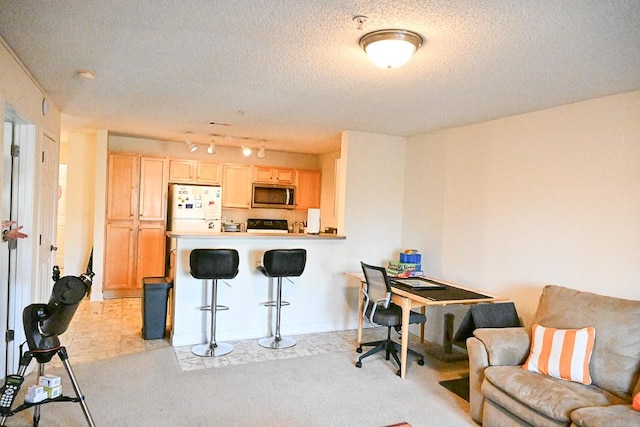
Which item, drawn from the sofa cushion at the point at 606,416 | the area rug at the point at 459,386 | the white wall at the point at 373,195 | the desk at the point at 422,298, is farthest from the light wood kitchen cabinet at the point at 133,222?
the sofa cushion at the point at 606,416

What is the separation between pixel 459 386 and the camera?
3.47m

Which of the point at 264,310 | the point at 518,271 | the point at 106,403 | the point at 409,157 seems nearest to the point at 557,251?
the point at 518,271

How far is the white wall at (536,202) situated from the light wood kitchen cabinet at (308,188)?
8.23 ft

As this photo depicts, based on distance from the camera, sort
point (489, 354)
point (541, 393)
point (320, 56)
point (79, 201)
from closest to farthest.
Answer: point (541, 393) < point (320, 56) < point (489, 354) < point (79, 201)

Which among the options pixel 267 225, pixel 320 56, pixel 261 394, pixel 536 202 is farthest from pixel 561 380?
pixel 267 225

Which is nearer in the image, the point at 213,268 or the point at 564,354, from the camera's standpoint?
the point at 564,354

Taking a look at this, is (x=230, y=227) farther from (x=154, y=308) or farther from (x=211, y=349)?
(x=211, y=349)

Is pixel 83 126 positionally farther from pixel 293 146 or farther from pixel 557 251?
pixel 557 251

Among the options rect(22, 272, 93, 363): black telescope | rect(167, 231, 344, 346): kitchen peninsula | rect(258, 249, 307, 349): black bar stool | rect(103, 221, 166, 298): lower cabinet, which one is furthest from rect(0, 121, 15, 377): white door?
rect(103, 221, 166, 298): lower cabinet

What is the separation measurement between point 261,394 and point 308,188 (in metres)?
4.35

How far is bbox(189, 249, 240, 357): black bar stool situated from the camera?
393cm

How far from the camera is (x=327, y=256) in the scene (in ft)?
16.2

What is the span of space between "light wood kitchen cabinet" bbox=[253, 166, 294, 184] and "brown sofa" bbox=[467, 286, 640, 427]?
4574mm

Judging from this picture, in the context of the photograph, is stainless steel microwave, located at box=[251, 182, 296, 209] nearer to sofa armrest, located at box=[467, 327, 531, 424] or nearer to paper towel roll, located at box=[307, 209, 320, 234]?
paper towel roll, located at box=[307, 209, 320, 234]
